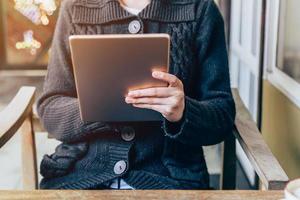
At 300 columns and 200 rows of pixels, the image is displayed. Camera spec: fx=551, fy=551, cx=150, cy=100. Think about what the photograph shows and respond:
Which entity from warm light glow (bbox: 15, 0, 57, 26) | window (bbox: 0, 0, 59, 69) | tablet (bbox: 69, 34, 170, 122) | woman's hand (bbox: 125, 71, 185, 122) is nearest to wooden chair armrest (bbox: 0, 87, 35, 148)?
tablet (bbox: 69, 34, 170, 122)

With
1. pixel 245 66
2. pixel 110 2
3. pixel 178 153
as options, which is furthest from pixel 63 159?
pixel 245 66

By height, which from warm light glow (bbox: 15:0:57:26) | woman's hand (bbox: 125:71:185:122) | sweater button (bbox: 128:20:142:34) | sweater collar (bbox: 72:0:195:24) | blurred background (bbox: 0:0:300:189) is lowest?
blurred background (bbox: 0:0:300:189)

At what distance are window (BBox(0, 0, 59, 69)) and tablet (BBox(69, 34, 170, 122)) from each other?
1.34 meters

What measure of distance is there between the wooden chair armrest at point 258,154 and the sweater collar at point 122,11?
0.30 meters

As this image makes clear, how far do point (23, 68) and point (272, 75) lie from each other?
146 cm

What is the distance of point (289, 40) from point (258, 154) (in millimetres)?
687

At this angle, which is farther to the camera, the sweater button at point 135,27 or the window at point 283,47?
the window at point 283,47

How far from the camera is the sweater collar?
1247 millimetres

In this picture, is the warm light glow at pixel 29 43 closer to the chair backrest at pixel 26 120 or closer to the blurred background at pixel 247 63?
the blurred background at pixel 247 63

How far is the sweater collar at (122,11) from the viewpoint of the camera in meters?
1.25

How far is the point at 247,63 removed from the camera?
2.47 m

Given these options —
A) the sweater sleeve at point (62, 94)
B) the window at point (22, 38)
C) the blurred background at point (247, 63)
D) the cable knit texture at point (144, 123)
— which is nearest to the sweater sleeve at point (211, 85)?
the cable knit texture at point (144, 123)

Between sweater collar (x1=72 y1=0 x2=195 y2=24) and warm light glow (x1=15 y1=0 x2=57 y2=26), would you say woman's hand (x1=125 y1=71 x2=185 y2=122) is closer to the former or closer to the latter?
sweater collar (x1=72 y1=0 x2=195 y2=24)

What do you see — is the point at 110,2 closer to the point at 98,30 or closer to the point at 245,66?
the point at 98,30
